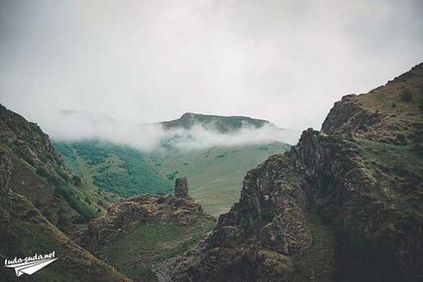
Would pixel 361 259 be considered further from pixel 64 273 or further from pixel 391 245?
pixel 64 273

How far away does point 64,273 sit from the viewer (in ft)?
619

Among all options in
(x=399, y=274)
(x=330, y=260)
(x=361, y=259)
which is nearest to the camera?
(x=399, y=274)

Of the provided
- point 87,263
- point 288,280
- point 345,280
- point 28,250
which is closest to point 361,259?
point 345,280

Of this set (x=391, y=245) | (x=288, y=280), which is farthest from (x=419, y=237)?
(x=288, y=280)

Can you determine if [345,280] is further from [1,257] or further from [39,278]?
[1,257]

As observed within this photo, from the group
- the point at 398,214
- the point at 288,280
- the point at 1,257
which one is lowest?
the point at 288,280

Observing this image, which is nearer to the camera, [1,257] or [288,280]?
[1,257]

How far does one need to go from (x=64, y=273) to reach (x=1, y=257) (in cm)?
2165

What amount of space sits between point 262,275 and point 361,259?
117 ft

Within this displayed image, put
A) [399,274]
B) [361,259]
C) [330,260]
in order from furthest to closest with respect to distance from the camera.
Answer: [330,260] → [361,259] → [399,274]

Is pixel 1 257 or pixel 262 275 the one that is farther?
pixel 262 275

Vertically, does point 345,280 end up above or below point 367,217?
below

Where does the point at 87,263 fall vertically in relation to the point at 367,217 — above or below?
below

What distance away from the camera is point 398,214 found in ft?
611
